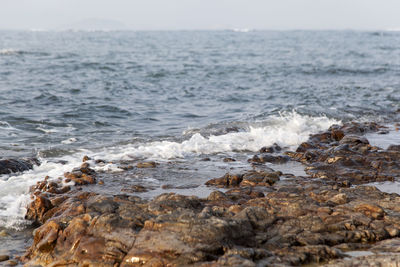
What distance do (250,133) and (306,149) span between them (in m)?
2.47

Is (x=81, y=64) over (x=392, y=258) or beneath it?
beneath

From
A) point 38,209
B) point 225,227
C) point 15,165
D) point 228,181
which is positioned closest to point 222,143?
point 228,181

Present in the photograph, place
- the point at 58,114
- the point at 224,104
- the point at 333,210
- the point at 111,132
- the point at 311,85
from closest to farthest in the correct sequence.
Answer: the point at 333,210 → the point at 111,132 → the point at 58,114 → the point at 224,104 → the point at 311,85

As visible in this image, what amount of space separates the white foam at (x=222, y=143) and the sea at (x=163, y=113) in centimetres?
3

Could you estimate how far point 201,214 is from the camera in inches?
242

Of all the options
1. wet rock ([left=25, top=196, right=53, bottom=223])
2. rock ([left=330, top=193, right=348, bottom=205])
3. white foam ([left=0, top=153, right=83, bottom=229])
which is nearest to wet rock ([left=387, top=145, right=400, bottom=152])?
rock ([left=330, top=193, right=348, bottom=205])

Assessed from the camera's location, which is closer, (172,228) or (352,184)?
(172,228)

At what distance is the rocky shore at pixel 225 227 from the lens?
18.0ft

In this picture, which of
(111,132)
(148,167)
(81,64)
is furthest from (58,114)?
(81,64)

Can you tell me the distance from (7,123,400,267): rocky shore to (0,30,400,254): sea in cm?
79

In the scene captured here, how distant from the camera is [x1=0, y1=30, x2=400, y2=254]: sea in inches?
386

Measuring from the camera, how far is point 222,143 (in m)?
12.5

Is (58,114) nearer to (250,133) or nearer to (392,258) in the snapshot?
(250,133)

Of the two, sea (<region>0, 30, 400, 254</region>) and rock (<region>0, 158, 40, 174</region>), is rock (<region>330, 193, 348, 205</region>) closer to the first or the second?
sea (<region>0, 30, 400, 254</region>)
